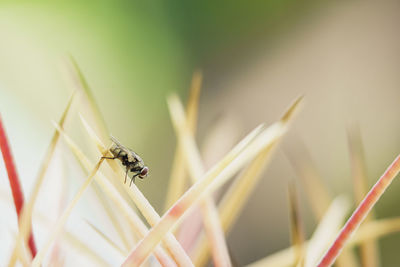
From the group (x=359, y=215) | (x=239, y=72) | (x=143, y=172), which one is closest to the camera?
(x=359, y=215)

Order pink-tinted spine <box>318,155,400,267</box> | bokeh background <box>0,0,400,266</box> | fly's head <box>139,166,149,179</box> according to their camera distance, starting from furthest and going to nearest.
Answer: bokeh background <box>0,0,400,266</box> < fly's head <box>139,166,149,179</box> < pink-tinted spine <box>318,155,400,267</box>

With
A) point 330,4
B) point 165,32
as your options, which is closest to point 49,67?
point 165,32

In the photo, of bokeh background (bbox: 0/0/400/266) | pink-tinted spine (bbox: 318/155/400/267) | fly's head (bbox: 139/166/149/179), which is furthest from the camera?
bokeh background (bbox: 0/0/400/266)

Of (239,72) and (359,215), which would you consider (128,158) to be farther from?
(239,72)

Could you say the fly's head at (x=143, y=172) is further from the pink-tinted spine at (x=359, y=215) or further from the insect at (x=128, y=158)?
the pink-tinted spine at (x=359, y=215)

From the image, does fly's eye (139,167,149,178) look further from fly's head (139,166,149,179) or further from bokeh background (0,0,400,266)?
bokeh background (0,0,400,266)

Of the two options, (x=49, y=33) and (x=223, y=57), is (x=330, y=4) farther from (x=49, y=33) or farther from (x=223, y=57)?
(x=49, y=33)

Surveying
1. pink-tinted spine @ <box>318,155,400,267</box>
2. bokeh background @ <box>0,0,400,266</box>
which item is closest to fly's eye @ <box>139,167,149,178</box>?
pink-tinted spine @ <box>318,155,400,267</box>

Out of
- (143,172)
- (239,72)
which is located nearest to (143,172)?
(143,172)

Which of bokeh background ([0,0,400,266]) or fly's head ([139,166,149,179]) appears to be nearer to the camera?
fly's head ([139,166,149,179])
